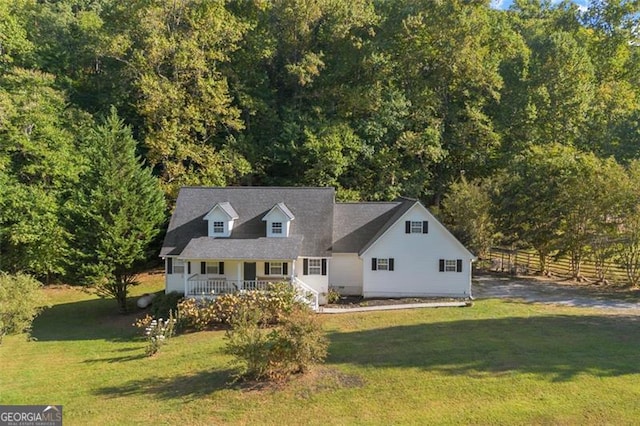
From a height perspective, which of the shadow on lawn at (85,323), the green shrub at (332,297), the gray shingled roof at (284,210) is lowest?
the shadow on lawn at (85,323)

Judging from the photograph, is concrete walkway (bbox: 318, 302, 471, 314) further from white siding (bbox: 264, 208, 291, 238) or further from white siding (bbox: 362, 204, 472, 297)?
white siding (bbox: 264, 208, 291, 238)

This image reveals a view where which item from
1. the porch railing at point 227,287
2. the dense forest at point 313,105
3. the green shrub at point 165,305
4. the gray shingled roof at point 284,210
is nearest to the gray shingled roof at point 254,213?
the gray shingled roof at point 284,210

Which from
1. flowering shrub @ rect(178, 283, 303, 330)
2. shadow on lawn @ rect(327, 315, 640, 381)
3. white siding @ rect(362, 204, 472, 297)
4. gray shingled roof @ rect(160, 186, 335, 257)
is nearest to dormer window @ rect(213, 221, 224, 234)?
gray shingled roof @ rect(160, 186, 335, 257)

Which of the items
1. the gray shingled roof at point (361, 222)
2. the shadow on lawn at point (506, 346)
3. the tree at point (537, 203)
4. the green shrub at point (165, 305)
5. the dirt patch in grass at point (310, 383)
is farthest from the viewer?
the tree at point (537, 203)

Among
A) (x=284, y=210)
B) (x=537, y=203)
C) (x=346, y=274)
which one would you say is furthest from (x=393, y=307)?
(x=537, y=203)

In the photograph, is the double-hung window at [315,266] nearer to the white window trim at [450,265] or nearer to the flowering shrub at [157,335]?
the white window trim at [450,265]

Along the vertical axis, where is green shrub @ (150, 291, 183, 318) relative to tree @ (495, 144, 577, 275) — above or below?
below
